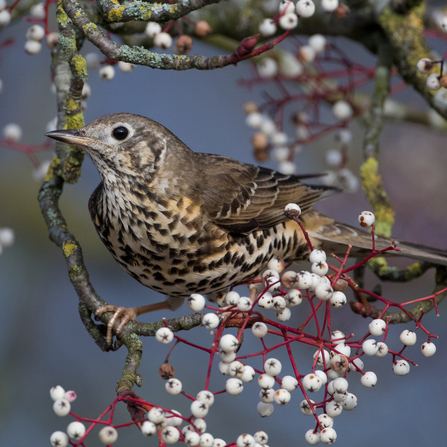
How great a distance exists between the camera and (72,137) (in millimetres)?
2072

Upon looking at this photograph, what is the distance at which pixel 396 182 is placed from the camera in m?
4.12

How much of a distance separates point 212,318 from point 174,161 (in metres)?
0.91

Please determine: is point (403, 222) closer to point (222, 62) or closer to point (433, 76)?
point (433, 76)

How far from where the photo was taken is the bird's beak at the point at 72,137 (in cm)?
204

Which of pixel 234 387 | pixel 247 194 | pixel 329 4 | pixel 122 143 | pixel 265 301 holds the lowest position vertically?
pixel 234 387

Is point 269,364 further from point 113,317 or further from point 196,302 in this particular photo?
point 113,317

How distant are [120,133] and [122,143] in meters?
0.04

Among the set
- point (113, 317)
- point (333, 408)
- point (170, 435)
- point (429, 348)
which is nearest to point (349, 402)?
point (333, 408)

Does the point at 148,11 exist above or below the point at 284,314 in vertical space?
above

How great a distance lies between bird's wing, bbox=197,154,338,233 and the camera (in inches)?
94.6

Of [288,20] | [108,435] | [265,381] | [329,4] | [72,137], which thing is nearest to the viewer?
[108,435]

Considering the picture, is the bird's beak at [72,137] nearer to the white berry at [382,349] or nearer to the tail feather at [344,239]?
the white berry at [382,349]

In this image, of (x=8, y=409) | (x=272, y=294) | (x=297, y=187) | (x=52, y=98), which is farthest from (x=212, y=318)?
(x=52, y=98)

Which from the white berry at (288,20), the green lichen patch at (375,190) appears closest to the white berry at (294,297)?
the white berry at (288,20)
